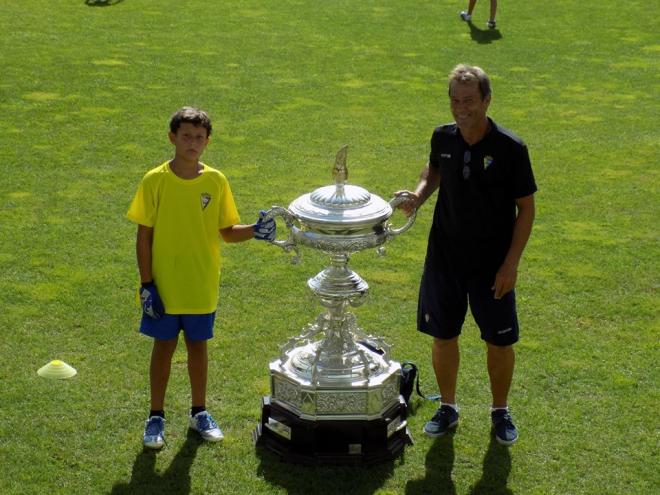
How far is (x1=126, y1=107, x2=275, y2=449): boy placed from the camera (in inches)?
194

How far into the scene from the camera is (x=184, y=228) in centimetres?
496

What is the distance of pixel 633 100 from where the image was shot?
42.5 ft

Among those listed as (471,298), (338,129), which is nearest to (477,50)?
(338,129)

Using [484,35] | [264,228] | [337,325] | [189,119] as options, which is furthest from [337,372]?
[484,35]

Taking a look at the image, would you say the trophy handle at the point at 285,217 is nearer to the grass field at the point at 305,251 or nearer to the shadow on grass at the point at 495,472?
the grass field at the point at 305,251

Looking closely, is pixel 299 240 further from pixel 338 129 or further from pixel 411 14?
pixel 411 14

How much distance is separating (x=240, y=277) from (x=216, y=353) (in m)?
1.27

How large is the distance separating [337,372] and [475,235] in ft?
3.05

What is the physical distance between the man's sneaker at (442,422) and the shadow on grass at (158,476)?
1163 mm

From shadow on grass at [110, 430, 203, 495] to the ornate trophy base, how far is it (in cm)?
42

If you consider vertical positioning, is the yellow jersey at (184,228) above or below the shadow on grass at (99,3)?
above

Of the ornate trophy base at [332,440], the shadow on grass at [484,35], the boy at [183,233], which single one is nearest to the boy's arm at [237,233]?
the boy at [183,233]

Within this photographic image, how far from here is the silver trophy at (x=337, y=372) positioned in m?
4.96

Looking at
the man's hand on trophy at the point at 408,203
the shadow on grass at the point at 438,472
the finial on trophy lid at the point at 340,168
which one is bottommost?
the shadow on grass at the point at 438,472
